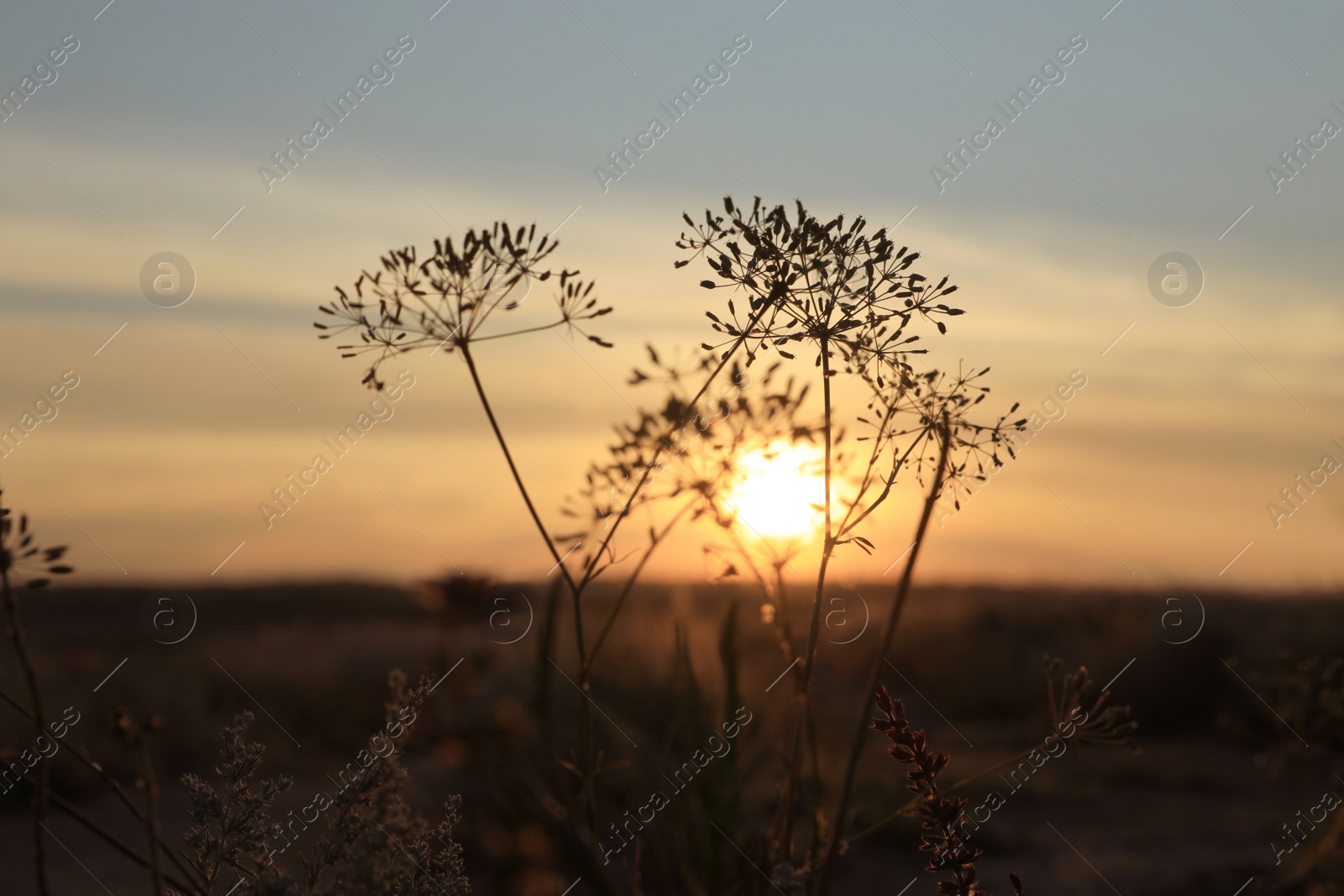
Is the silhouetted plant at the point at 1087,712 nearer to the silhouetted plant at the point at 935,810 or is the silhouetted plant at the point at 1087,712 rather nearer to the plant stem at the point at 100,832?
the silhouetted plant at the point at 935,810

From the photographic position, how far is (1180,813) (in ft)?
28.9

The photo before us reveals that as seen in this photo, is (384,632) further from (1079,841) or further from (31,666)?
(31,666)

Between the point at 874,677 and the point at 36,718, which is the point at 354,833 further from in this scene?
the point at 874,677

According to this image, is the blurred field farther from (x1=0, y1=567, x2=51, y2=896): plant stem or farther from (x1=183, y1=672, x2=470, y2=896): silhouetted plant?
(x1=0, y1=567, x2=51, y2=896): plant stem

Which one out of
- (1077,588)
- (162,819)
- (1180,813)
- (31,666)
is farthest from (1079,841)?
(1077,588)

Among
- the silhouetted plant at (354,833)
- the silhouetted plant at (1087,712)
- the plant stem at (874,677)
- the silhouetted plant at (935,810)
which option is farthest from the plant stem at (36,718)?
the silhouetted plant at (1087,712)

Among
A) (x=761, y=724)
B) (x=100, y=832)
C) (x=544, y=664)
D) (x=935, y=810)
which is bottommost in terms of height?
(x=761, y=724)

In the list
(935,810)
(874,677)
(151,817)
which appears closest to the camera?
(151,817)

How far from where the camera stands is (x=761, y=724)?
5.27 meters

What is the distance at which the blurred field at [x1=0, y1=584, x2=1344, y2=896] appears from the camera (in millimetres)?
3111

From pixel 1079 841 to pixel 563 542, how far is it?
7592 millimetres

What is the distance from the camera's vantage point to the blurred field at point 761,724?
3.11m

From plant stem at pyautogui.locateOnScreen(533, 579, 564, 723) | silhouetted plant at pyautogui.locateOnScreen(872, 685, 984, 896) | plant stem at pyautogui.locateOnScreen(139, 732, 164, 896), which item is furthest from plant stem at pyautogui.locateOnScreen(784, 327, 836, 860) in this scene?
plant stem at pyautogui.locateOnScreen(139, 732, 164, 896)

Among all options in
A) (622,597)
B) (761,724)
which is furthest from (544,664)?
(761,724)
